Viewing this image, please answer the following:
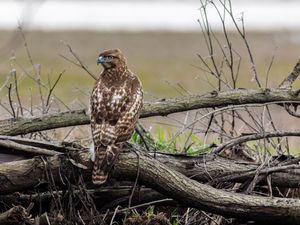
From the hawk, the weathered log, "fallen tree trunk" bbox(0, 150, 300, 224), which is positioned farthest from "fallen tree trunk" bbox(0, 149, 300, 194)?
the weathered log

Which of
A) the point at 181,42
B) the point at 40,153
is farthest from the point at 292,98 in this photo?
the point at 181,42

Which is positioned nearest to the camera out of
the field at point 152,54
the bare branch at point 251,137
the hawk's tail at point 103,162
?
the hawk's tail at point 103,162

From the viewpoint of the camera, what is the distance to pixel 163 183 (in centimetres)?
708

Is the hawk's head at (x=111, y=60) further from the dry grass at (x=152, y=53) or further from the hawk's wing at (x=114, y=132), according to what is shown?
the dry grass at (x=152, y=53)

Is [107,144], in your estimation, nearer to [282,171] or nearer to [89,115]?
[89,115]

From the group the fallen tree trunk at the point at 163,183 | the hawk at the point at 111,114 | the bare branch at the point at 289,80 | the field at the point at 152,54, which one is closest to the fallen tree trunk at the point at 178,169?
the fallen tree trunk at the point at 163,183

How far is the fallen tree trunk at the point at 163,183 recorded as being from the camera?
23.2ft

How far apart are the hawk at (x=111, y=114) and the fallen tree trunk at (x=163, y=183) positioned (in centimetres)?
11

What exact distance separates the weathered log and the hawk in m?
0.18

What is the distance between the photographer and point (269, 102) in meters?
7.62

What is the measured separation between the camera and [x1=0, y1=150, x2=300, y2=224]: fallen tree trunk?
707 centimetres

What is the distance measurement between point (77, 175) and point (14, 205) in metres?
0.55

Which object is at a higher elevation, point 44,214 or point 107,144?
point 107,144

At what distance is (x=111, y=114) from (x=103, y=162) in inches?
19.5
